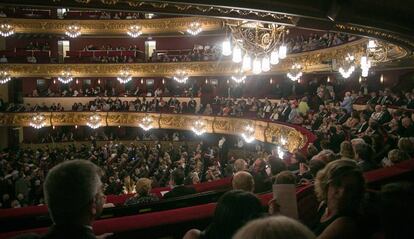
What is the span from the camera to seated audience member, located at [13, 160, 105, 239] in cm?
216

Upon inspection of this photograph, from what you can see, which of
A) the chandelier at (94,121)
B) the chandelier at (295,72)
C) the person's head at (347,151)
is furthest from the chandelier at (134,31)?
the person's head at (347,151)

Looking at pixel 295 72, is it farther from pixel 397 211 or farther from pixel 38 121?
pixel 397 211

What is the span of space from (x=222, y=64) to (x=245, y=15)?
23.3m

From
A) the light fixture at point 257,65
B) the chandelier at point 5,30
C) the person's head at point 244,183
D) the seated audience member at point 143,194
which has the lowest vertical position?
the seated audience member at point 143,194

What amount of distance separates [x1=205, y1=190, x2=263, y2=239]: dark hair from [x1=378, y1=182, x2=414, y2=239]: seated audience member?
717mm

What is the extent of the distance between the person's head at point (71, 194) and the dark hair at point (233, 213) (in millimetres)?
753

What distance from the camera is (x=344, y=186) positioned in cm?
301

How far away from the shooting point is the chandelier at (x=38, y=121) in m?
31.2

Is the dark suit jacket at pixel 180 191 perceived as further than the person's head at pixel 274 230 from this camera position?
Yes

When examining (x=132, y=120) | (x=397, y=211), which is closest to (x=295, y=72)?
(x=132, y=120)

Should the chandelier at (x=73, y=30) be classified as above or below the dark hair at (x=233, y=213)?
above

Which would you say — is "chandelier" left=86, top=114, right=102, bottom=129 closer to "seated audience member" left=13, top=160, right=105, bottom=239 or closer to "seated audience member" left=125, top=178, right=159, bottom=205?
"seated audience member" left=125, top=178, right=159, bottom=205

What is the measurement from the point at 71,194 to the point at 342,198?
183 centimetres

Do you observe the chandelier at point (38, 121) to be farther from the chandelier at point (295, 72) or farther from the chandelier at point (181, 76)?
the chandelier at point (295, 72)
